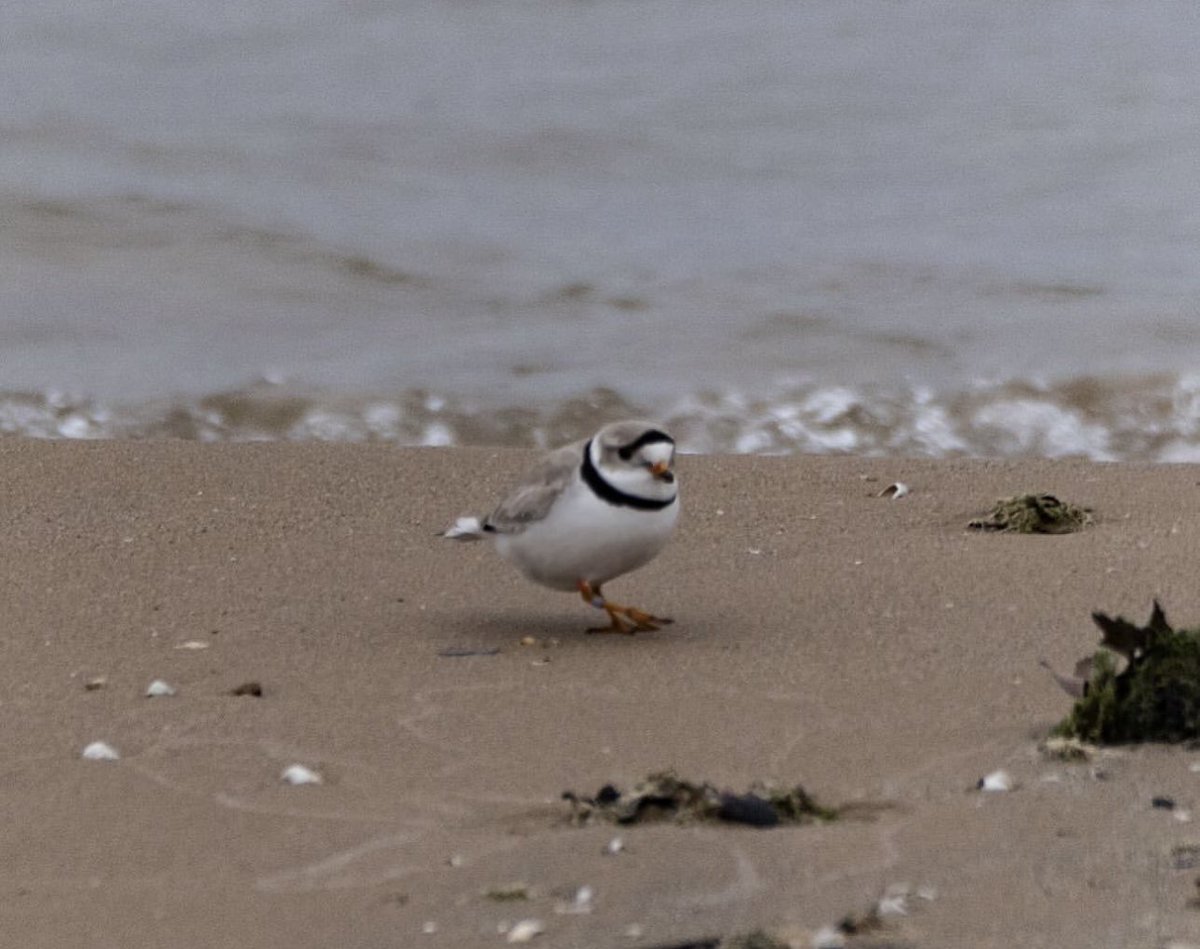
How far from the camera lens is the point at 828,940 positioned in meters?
2.79

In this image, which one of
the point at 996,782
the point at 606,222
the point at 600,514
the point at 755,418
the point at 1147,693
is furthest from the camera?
the point at 606,222

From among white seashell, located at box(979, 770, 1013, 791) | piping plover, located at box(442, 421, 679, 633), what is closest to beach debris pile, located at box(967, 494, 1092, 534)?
piping plover, located at box(442, 421, 679, 633)

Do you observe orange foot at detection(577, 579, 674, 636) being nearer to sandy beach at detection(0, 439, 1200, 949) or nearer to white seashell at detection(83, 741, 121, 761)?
sandy beach at detection(0, 439, 1200, 949)

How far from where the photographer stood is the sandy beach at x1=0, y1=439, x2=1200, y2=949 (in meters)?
3.08

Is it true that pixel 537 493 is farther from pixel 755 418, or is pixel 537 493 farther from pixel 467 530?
pixel 755 418

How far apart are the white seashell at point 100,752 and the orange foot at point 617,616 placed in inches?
52.3

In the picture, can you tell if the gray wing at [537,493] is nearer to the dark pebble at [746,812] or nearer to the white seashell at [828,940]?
the dark pebble at [746,812]

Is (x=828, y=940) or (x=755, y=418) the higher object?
(x=828, y=940)

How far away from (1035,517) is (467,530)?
1762 millimetres

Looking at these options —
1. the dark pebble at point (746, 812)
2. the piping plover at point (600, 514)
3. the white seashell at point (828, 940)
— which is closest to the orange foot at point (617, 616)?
the piping plover at point (600, 514)

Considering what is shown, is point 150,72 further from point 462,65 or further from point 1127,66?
point 1127,66

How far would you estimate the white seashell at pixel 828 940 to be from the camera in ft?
9.12

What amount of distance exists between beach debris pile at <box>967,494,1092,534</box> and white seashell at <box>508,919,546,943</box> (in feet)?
10.2

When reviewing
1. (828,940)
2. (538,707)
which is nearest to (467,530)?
(538,707)
